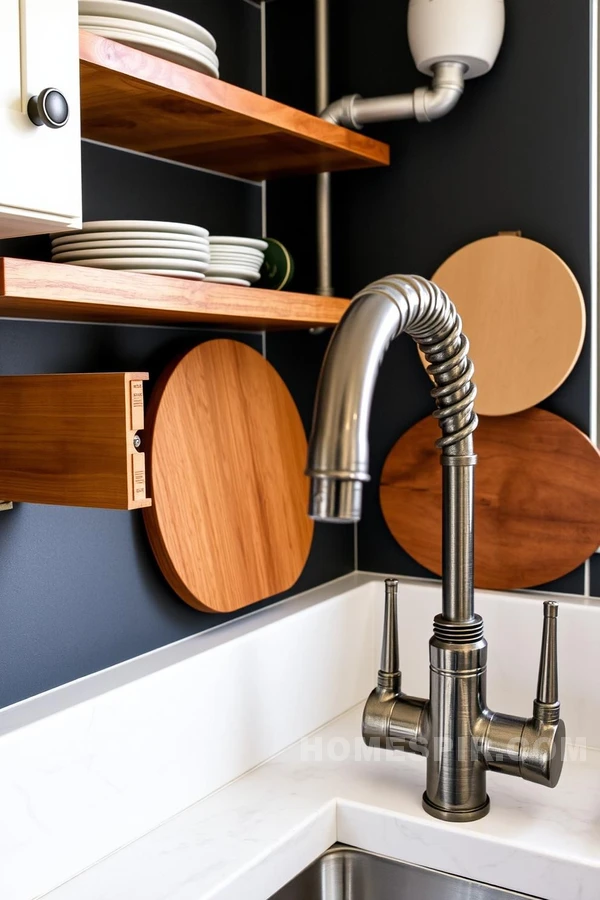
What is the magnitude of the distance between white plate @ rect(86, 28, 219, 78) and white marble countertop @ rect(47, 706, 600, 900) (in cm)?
86

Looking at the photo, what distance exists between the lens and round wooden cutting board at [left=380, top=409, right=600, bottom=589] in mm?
1428

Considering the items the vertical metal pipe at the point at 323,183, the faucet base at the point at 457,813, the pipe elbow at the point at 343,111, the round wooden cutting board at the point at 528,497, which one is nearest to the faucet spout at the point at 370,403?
the faucet base at the point at 457,813

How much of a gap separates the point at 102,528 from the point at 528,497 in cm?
66

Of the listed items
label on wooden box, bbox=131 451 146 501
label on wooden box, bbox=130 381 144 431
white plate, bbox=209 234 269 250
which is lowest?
label on wooden box, bbox=131 451 146 501

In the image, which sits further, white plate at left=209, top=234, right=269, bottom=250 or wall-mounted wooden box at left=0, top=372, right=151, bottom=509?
white plate at left=209, top=234, right=269, bottom=250

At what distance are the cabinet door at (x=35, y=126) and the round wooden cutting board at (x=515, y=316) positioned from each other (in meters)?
0.80

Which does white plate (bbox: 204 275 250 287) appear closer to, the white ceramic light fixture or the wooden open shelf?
the wooden open shelf

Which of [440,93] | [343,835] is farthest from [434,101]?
[343,835]

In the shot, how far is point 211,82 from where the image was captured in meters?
1.02

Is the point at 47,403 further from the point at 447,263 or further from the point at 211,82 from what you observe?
the point at 447,263

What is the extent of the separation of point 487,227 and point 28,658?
0.94m

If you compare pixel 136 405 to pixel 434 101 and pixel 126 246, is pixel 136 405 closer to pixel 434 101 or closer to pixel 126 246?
pixel 126 246

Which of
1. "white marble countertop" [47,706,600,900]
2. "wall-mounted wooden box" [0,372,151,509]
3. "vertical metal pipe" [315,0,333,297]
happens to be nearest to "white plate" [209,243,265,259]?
"wall-mounted wooden box" [0,372,151,509]

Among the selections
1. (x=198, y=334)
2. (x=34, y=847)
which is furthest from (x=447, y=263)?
(x=34, y=847)
